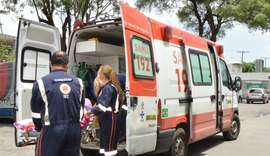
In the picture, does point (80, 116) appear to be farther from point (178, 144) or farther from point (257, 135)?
point (257, 135)

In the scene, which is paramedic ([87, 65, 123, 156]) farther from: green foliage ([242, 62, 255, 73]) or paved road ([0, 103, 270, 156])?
green foliage ([242, 62, 255, 73])

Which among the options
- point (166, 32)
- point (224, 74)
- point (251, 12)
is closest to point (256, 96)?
point (251, 12)

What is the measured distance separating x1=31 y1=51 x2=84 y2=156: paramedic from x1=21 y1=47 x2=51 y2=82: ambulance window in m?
2.33

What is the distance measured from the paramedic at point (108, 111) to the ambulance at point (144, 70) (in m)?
0.38

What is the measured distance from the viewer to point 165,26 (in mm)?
6859

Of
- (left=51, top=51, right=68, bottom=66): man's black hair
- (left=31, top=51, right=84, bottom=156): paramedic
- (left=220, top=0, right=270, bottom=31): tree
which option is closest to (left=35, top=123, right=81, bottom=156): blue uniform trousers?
(left=31, top=51, right=84, bottom=156): paramedic

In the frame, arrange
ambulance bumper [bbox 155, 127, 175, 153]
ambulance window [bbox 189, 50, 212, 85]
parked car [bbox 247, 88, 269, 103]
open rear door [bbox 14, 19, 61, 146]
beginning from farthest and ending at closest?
parked car [bbox 247, 88, 269, 103] < ambulance window [bbox 189, 50, 212, 85] < ambulance bumper [bbox 155, 127, 175, 153] < open rear door [bbox 14, 19, 61, 146]

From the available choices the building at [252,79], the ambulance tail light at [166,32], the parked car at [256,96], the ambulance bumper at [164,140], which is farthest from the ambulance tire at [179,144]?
the building at [252,79]

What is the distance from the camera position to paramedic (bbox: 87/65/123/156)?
6.05 meters

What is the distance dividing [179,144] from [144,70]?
5.93 feet

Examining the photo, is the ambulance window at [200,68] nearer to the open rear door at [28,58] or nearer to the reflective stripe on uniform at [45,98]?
the open rear door at [28,58]

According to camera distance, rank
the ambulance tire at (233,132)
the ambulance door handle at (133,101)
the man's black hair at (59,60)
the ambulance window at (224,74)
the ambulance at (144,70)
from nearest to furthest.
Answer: the man's black hair at (59,60) → the ambulance door handle at (133,101) → the ambulance at (144,70) → the ambulance window at (224,74) → the ambulance tire at (233,132)

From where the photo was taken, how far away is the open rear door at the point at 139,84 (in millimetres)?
5719

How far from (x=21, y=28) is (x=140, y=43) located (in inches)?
77.6
